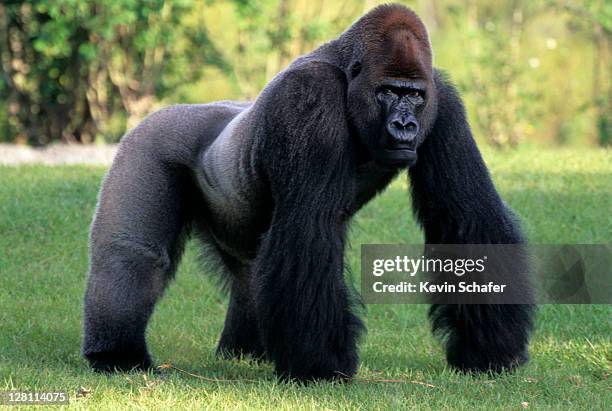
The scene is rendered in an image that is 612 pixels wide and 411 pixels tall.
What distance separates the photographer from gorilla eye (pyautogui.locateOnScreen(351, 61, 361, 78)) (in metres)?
3.87

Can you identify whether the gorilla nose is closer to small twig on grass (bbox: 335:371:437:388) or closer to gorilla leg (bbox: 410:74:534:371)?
gorilla leg (bbox: 410:74:534:371)

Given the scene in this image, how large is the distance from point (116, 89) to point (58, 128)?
2.21 ft

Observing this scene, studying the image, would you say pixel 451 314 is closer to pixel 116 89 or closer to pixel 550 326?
pixel 550 326

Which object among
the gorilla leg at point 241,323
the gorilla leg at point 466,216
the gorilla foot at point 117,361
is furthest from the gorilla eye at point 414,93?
the gorilla foot at point 117,361

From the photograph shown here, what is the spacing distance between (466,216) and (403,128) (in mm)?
596

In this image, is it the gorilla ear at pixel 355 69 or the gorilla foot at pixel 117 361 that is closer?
the gorilla ear at pixel 355 69

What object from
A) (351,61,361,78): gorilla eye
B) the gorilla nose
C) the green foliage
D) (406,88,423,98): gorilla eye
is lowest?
the green foliage

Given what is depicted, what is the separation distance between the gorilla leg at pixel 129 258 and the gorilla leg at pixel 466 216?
1.03m

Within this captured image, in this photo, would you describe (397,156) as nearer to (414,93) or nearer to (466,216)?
(414,93)

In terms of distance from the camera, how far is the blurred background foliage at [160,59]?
30.1ft

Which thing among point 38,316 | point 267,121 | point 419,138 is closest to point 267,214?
point 267,121

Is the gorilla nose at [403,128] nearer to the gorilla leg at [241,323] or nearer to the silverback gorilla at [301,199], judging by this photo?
the silverback gorilla at [301,199]

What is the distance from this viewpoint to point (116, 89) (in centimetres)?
982

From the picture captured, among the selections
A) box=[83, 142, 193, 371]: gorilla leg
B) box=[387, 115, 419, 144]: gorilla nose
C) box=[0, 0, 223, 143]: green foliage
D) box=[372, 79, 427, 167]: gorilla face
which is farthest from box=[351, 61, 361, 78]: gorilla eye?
box=[0, 0, 223, 143]: green foliage
